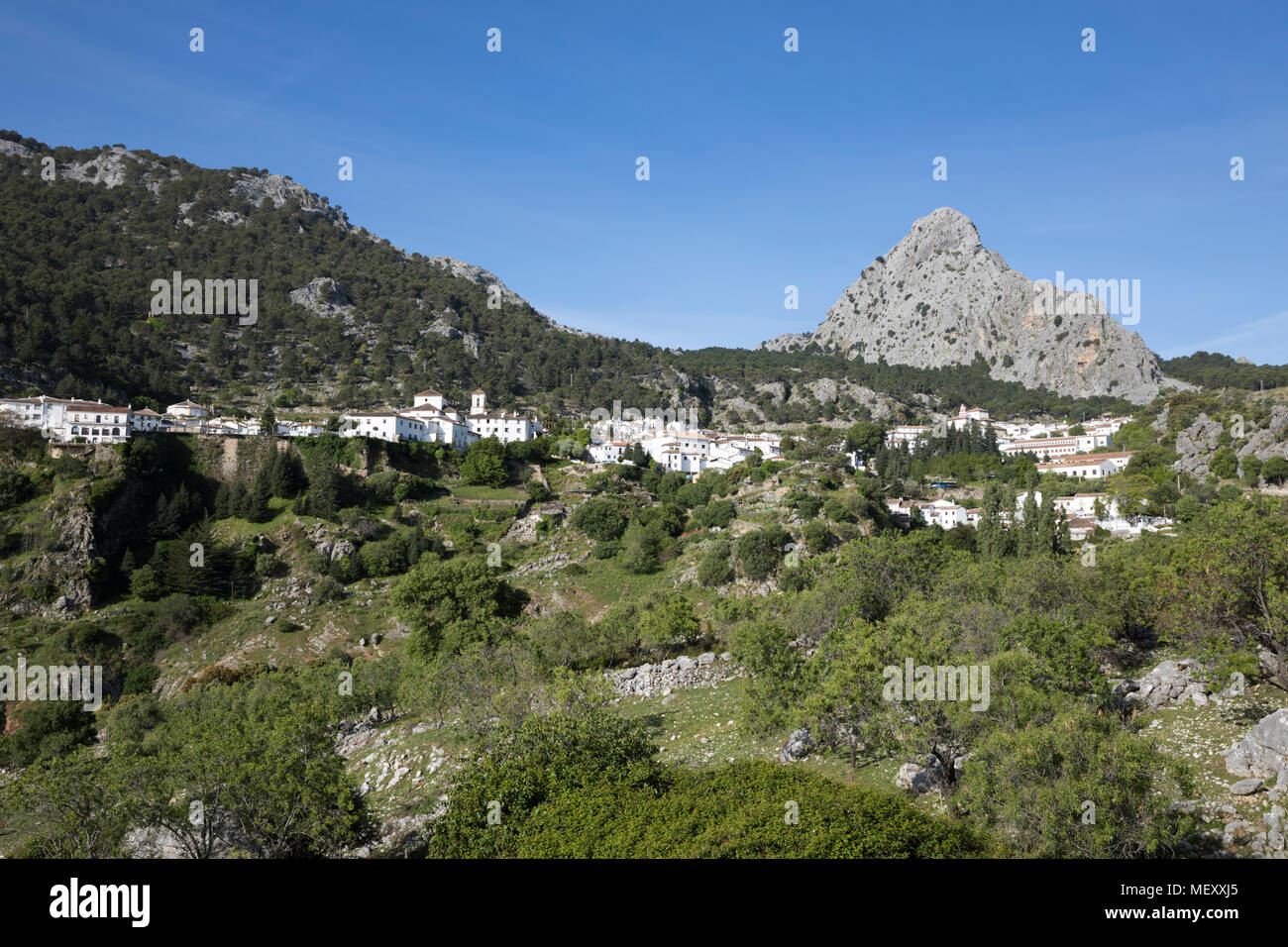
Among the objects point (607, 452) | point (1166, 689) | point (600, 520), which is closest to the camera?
point (1166, 689)

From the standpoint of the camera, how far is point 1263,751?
14984mm

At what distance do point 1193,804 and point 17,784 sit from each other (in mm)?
24592

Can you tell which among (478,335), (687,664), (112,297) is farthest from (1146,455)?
(112,297)

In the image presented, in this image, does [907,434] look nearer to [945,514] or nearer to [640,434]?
[640,434]

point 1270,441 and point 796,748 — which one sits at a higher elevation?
point 1270,441

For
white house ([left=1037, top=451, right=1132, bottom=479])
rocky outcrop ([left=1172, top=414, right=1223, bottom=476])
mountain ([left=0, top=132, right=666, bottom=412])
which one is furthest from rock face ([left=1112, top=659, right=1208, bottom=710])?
mountain ([left=0, top=132, right=666, bottom=412])

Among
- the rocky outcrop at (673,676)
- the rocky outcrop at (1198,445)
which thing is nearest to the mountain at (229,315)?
the rocky outcrop at (673,676)

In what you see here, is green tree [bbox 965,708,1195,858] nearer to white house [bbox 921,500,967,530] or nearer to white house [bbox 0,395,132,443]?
white house [bbox 921,500,967,530]

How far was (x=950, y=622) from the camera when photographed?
25.0m

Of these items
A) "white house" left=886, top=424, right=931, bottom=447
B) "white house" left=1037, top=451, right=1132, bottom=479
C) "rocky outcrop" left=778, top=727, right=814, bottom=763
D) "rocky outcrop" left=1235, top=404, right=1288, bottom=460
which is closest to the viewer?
"rocky outcrop" left=778, top=727, right=814, bottom=763

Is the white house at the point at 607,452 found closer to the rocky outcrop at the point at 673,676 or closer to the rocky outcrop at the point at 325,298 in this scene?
the rocky outcrop at the point at 673,676

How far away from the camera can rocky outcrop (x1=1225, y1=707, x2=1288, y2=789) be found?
48.0 ft

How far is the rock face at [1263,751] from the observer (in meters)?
14.6

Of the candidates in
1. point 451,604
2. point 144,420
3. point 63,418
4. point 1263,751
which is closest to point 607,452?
point 144,420
